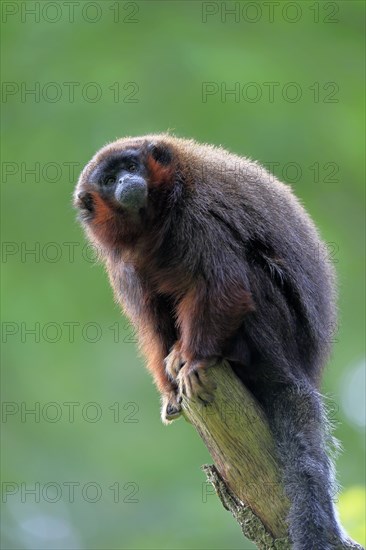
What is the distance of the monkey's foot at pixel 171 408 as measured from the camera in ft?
18.1

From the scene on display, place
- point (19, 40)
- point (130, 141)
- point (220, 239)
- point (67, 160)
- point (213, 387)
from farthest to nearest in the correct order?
point (19, 40) → point (67, 160) → point (130, 141) → point (220, 239) → point (213, 387)

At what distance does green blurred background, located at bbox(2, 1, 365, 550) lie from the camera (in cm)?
1289

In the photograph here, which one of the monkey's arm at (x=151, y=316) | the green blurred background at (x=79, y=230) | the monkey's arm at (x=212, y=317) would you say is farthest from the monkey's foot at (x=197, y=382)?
the green blurred background at (x=79, y=230)

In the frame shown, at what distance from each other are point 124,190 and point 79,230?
7091 mm

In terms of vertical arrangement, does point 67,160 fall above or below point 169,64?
below

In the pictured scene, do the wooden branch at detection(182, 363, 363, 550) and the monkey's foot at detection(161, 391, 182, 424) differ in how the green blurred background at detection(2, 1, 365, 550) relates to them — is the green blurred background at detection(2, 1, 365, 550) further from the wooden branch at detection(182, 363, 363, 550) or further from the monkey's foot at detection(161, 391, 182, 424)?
the wooden branch at detection(182, 363, 363, 550)

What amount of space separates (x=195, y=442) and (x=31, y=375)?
2328 mm

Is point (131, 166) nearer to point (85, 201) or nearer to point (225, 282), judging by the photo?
point (85, 201)

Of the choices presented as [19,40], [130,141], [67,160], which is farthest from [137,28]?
[130,141]

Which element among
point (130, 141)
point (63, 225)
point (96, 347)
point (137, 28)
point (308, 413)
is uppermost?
point (137, 28)

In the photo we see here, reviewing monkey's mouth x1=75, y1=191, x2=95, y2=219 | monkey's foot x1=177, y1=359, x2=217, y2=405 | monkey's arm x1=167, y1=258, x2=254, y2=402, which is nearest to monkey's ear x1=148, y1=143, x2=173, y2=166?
monkey's mouth x1=75, y1=191, x2=95, y2=219

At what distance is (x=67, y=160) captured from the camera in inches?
510

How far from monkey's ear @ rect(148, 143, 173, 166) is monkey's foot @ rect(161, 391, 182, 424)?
4.21 ft

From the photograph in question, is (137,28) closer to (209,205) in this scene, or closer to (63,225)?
(63,225)
